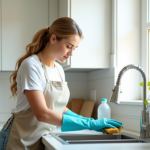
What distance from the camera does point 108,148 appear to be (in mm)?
1164

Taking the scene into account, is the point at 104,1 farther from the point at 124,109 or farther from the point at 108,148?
the point at 108,148

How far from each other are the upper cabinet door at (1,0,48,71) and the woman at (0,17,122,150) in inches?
34.5

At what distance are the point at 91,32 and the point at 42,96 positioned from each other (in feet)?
3.05

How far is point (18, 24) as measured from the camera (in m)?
2.51

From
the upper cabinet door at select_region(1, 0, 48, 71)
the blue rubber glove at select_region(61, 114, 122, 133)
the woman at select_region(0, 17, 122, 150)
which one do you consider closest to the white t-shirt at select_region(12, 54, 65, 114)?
the woman at select_region(0, 17, 122, 150)

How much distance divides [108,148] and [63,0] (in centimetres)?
152

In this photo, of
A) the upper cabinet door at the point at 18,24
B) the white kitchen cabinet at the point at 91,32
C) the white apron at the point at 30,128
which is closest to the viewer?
the white apron at the point at 30,128

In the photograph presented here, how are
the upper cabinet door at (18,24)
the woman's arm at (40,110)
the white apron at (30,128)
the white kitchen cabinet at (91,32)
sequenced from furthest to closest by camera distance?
the upper cabinet door at (18,24), the white kitchen cabinet at (91,32), the white apron at (30,128), the woman's arm at (40,110)

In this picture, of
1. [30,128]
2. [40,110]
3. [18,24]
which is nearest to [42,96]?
[40,110]

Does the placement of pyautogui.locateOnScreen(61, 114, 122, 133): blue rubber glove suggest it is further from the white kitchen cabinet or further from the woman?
the white kitchen cabinet

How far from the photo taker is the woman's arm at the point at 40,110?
54.6 inches

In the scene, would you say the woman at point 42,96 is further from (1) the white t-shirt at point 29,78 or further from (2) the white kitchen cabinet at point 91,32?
(2) the white kitchen cabinet at point 91,32

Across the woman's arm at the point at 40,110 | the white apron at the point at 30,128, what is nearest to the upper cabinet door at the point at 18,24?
the white apron at the point at 30,128

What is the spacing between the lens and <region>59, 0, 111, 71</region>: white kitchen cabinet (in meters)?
2.16
